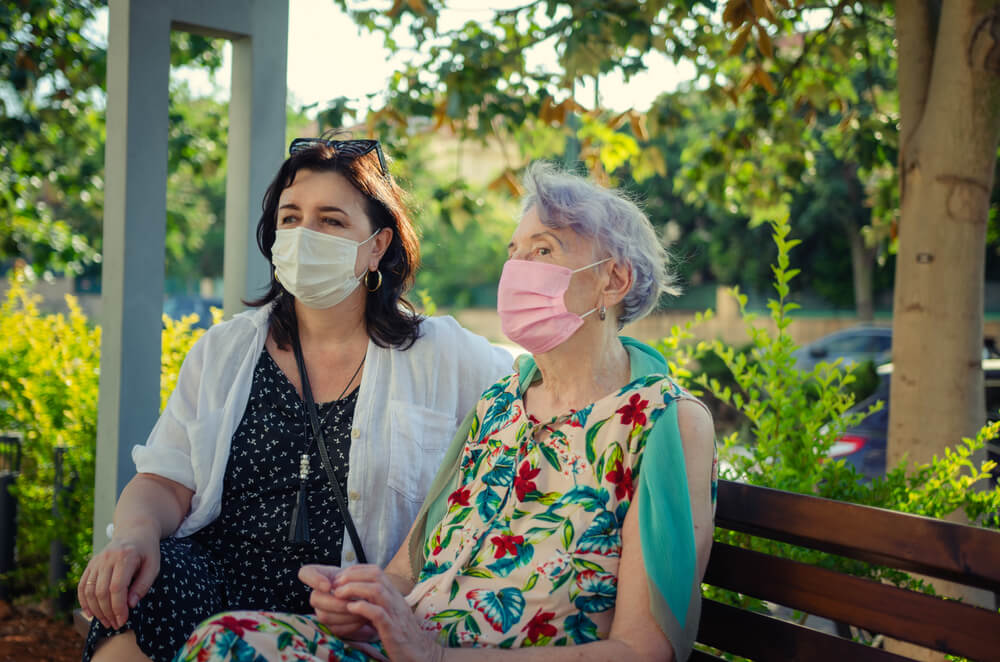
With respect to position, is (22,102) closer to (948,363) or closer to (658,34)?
(658,34)

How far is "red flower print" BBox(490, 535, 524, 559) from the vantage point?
7.14 feet

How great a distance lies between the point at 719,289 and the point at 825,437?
30663mm

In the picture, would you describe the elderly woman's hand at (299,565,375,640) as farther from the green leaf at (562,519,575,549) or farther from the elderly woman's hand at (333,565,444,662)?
the green leaf at (562,519,575,549)

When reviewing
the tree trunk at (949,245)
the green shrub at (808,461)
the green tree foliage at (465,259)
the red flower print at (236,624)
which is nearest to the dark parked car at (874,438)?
the tree trunk at (949,245)

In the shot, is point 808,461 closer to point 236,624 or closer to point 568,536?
point 568,536

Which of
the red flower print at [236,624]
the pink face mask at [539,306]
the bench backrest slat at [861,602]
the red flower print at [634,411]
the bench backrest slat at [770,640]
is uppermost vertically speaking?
the pink face mask at [539,306]

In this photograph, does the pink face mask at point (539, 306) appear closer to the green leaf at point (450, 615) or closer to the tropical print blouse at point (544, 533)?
the tropical print blouse at point (544, 533)

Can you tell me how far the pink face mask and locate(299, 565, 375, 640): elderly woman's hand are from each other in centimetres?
76

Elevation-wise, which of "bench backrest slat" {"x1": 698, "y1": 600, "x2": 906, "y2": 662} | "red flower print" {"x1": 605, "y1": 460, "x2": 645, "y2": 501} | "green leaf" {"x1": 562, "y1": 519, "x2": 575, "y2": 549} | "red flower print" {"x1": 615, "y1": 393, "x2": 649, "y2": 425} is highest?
"red flower print" {"x1": 615, "y1": 393, "x2": 649, "y2": 425}

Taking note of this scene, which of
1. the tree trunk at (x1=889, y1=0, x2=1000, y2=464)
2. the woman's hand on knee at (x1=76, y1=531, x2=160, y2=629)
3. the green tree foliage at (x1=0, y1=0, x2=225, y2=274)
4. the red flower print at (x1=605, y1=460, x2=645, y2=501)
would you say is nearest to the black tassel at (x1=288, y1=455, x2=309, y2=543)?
the woman's hand on knee at (x1=76, y1=531, x2=160, y2=629)

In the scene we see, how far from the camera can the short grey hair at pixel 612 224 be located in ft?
7.90

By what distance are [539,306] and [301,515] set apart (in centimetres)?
94

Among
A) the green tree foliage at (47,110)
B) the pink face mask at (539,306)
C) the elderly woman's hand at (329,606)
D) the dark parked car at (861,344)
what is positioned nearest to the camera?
the elderly woman's hand at (329,606)

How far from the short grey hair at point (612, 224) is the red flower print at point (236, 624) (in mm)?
1192
